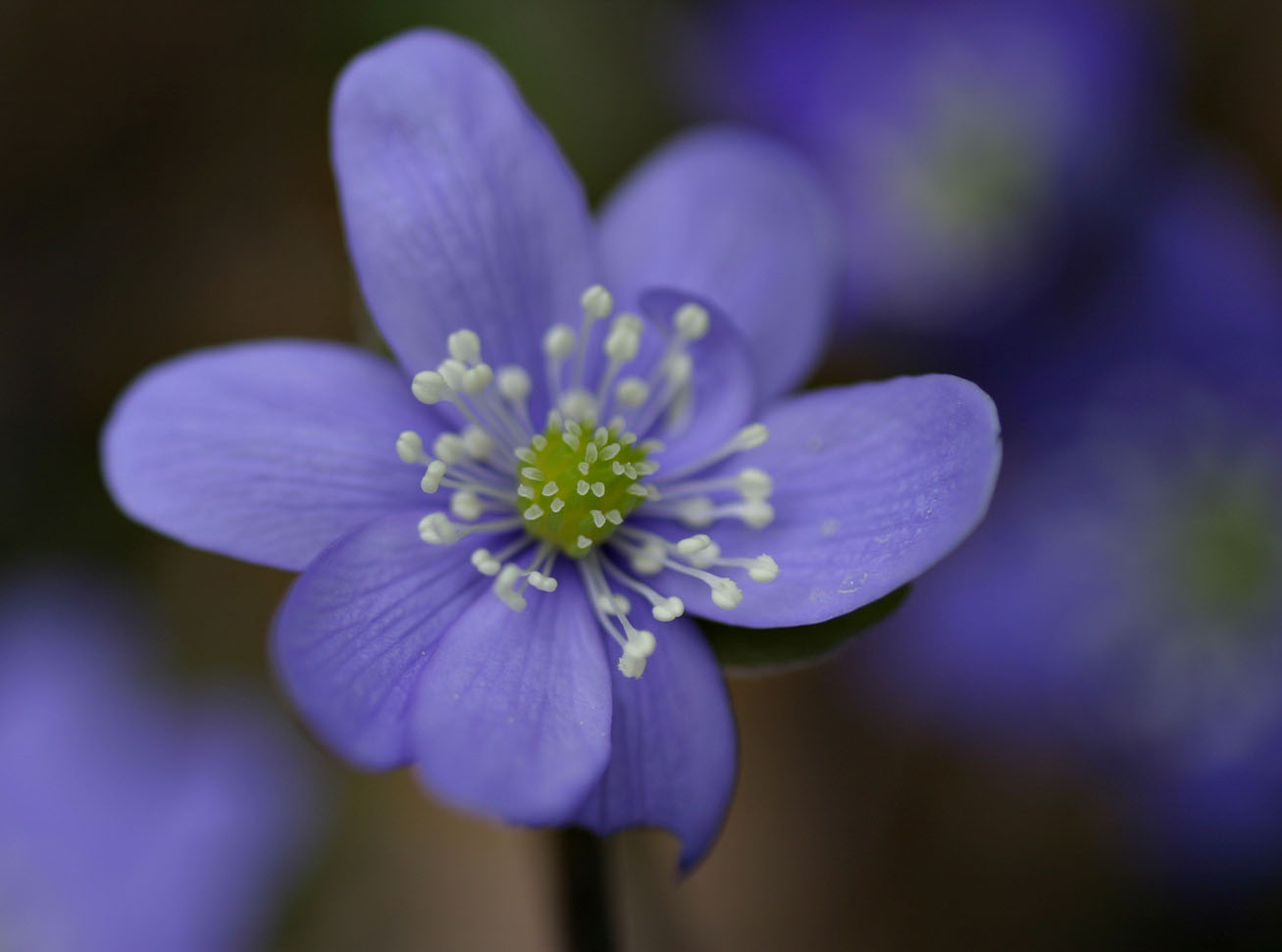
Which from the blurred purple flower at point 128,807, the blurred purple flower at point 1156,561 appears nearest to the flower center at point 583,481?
the blurred purple flower at point 128,807

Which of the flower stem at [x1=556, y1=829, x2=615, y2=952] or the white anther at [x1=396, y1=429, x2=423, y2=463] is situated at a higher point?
the white anther at [x1=396, y1=429, x2=423, y2=463]

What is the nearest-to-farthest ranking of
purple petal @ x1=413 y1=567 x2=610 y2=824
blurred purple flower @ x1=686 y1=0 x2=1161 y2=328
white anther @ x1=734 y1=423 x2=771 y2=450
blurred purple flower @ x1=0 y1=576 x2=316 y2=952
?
purple petal @ x1=413 y1=567 x2=610 y2=824, white anther @ x1=734 y1=423 x2=771 y2=450, blurred purple flower @ x1=0 y1=576 x2=316 y2=952, blurred purple flower @ x1=686 y1=0 x2=1161 y2=328

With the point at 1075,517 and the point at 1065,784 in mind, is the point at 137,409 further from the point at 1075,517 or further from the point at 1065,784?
the point at 1065,784

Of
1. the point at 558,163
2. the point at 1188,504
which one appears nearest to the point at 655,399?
the point at 558,163

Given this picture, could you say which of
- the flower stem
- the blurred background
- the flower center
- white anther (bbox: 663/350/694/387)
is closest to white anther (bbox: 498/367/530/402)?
the flower center

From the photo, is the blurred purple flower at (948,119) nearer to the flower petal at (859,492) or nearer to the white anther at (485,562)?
the flower petal at (859,492)

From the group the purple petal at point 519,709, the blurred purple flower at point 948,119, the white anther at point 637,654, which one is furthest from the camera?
the blurred purple flower at point 948,119

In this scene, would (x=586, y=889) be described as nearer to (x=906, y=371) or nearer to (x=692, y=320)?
(x=692, y=320)

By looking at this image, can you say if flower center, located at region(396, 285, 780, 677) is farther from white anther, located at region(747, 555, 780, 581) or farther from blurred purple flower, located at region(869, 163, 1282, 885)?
blurred purple flower, located at region(869, 163, 1282, 885)
